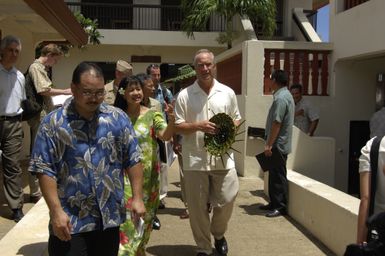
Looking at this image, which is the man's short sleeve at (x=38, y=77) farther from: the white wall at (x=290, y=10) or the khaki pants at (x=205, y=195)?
the white wall at (x=290, y=10)

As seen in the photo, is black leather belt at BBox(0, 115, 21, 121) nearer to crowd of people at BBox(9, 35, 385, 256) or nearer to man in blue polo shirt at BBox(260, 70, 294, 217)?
crowd of people at BBox(9, 35, 385, 256)

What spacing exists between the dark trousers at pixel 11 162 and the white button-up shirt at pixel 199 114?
5.98 feet

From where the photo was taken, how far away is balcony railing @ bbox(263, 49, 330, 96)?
8906 millimetres

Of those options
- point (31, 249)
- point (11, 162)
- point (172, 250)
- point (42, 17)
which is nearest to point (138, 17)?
point (42, 17)

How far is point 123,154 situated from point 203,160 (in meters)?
1.65

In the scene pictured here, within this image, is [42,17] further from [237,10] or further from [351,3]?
[237,10]

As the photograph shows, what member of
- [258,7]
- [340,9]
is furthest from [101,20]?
[340,9]

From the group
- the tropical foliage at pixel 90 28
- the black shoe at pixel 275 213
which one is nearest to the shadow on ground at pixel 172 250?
the black shoe at pixel 275 213

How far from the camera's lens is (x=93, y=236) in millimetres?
3123

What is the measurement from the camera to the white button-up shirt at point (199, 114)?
4.80 m

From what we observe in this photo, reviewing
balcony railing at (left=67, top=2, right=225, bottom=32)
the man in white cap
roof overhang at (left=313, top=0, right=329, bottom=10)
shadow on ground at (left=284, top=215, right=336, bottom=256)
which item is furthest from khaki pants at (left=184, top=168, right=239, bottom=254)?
roof overhang at (left=313, top=0, right=329, bottom=10)

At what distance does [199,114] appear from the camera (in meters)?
4.84

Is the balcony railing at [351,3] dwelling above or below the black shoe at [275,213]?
above

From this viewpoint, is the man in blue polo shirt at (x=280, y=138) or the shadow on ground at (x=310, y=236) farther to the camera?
the man in blue polo shirt at (x=280, y=138)
